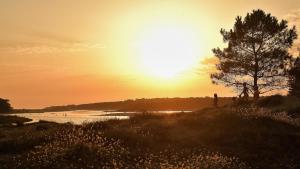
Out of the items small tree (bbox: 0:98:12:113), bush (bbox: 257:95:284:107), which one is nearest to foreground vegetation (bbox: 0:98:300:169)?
bush (bbox: 257:95:284:107)

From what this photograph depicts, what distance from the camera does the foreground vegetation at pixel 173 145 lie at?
16.7 meters

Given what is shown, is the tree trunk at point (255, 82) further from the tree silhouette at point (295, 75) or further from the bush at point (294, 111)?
the bush at point (294, 111)

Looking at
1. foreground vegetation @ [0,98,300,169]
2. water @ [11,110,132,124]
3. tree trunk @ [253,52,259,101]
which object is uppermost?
tree trunk @ [253,52,259,101]

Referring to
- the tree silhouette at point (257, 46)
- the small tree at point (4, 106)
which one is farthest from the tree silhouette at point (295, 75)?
the small tree at point (4, 106)

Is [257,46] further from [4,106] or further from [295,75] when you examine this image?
[4,106]

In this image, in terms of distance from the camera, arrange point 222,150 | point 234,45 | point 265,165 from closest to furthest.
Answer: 1. point 265,165
2. point 222,150
3. point 234,45

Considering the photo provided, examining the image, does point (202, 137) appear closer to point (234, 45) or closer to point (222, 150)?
point (222, 150)

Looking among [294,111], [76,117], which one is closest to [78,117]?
[76,117]

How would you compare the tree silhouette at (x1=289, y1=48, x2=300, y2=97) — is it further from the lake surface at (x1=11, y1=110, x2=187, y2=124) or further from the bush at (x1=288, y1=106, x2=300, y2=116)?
the lake surface at (x1=11, y1=110, x2=187, y2=124)

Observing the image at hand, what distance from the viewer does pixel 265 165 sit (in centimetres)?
1789

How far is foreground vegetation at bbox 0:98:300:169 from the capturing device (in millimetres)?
16719

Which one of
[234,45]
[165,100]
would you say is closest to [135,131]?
[234,45]

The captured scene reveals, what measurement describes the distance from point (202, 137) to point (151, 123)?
3.56 m

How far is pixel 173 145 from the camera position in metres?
20.6
